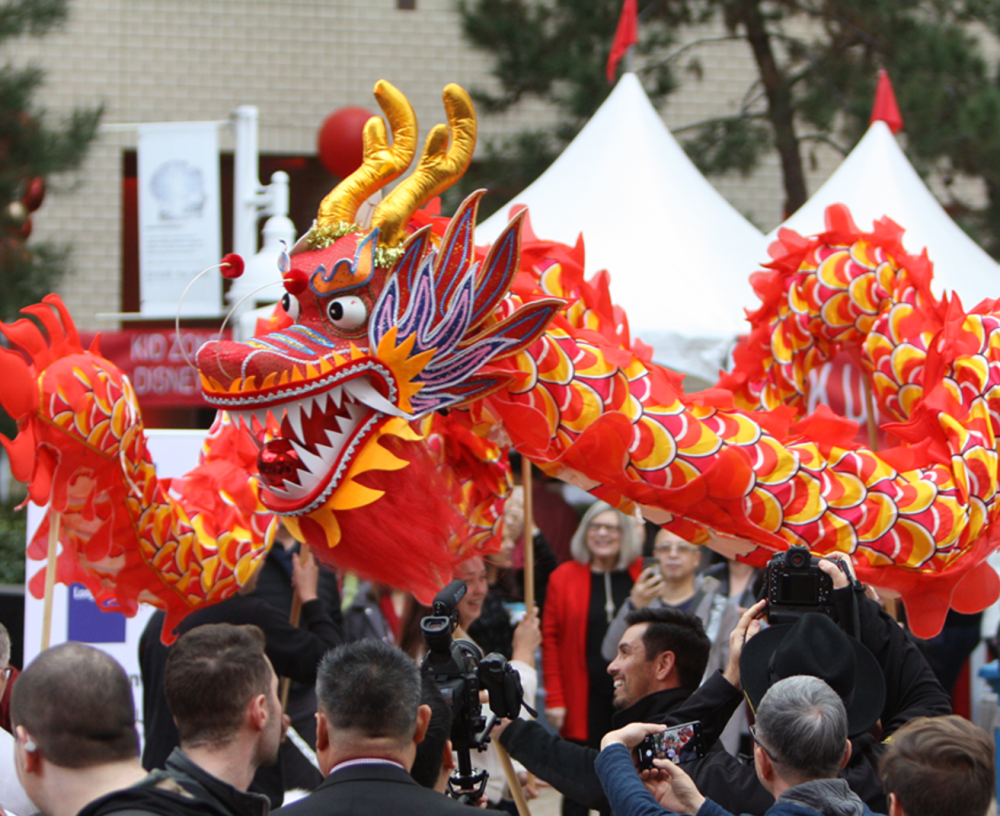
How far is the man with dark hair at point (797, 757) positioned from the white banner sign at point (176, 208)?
17.6ft

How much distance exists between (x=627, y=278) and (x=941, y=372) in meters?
2.76

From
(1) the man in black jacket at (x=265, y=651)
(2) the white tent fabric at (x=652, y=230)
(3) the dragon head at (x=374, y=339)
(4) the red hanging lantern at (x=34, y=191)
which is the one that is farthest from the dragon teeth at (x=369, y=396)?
(4) the red hanging lantern at (x=34, y=191)

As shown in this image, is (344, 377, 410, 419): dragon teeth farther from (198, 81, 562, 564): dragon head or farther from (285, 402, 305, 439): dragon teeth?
(285, 402, 305, 439): dragon teeth

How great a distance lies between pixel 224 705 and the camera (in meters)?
2.21

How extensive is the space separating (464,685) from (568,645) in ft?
7.65

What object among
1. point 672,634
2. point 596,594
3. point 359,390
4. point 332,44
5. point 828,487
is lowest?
point 596,594

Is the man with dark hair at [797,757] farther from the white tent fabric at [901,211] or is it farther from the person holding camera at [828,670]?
the white tent fabric at [901,211]

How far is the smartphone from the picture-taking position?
7.89 feet

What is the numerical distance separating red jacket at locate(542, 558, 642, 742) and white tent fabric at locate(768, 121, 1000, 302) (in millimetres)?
2657

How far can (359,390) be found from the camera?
9.91 ft

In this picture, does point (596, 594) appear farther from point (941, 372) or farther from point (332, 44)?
point (332, 44)

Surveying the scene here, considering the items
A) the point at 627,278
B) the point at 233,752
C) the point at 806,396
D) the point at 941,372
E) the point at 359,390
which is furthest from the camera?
the point at 627,278

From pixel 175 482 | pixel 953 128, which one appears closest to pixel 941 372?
pixel 175 482

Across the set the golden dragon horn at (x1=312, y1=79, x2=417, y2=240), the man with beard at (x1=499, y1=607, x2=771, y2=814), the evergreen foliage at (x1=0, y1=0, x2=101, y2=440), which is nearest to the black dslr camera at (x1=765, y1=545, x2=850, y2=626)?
the man with beard at (x1=499, y1=607, x2=771, y2=814)
